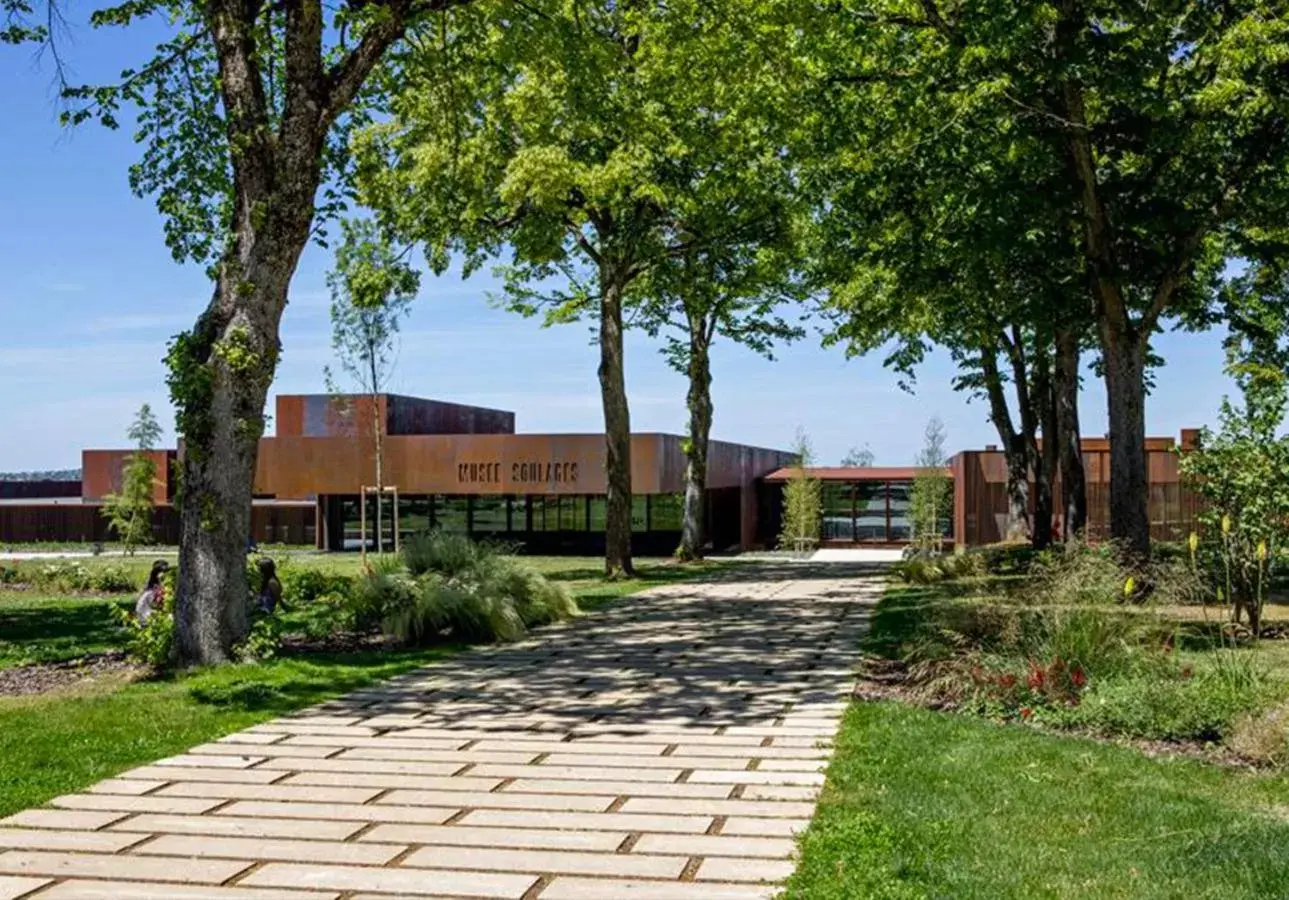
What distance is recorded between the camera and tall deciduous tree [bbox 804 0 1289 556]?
583 inches

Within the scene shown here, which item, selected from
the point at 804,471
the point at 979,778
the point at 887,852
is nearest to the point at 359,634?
the point at 979,778

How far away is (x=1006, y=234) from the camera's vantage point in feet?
53.0

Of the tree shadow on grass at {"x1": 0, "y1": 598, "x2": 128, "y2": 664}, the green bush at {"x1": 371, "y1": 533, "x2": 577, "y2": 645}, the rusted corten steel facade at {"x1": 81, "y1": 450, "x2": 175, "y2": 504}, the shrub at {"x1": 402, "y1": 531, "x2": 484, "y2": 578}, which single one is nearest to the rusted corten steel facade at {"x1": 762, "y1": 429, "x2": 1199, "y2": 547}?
the green bush at {"x1": 371, "y1": 533, "x2": 577, "y2": 645}

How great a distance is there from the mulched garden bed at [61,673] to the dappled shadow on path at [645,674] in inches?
106

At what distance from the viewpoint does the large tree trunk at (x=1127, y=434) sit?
16.7 metres

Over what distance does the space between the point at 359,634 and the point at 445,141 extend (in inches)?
413

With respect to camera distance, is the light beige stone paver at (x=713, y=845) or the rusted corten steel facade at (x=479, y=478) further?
the rusted corten steel facade at (x=479, y=478)

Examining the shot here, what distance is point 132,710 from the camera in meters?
9.12

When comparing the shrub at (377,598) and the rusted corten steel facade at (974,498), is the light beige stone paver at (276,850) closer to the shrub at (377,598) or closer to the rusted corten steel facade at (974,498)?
the shrub at (377,598)

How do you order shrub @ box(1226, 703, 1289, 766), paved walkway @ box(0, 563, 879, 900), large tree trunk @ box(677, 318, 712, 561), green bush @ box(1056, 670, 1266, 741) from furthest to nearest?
large tree trunk @ box(677, 318, 712, 561) < green bush @ box(1056, 670, 1266, 741) < shrub @ box(1226, 703, 1289, 766) < paved walkway @ box(0, 563, 879, 900)

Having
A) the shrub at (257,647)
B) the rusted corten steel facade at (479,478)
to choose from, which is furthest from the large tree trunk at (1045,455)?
the shrub at (257,647)

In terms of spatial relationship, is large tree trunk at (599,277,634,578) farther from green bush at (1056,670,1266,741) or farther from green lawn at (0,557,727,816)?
green bush at (1056,670,1266,741)

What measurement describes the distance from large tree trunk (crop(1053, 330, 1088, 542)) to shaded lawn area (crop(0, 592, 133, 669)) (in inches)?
642

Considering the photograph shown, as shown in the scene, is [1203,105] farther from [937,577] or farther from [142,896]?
[142,896]
